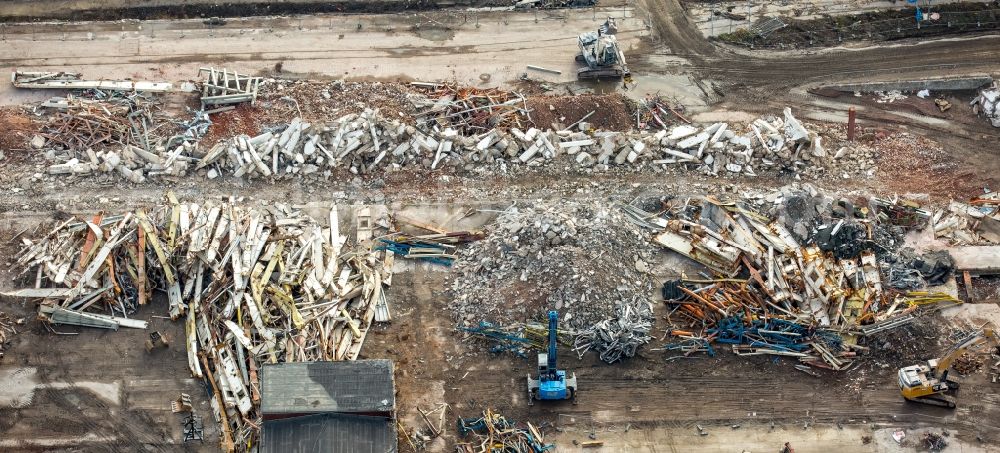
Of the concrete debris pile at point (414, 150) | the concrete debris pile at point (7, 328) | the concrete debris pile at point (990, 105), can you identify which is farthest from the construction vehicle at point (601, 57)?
the concrete debris pile at point (7, 328)

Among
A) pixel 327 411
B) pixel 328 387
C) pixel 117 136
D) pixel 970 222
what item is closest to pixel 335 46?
pixel 117 136

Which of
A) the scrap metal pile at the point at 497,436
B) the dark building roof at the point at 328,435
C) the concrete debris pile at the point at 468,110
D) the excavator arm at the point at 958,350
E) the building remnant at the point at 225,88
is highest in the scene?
the building remnant at the point at 225,88

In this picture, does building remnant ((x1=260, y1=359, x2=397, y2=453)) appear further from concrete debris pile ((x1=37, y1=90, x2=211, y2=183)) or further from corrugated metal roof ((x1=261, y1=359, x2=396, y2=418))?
concrete debris pile ((x1=37, y1=90, x2=211, y2=183))

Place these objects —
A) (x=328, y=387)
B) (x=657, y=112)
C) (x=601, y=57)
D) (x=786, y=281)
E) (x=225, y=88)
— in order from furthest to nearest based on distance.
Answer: (x=601, y=57)
(x=657, y=112)
(x=225, y=88)
(x=786, y=281)
(x=328, y=387)

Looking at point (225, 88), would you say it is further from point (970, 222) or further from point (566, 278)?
point (970, 222)

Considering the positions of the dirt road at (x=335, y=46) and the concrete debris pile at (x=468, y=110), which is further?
the dirt road at (x=335, y=46)

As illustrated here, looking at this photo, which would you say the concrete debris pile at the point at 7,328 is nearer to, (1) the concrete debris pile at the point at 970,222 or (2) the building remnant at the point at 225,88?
(2) the building remnant at the point at 225,88

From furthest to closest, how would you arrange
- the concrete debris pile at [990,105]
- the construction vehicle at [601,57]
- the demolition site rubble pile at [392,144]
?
1. the construction vehicle at [601,57]
2. the concrete debris pile at [990,105]
3. the demolition site rubble pile at [392,144]
